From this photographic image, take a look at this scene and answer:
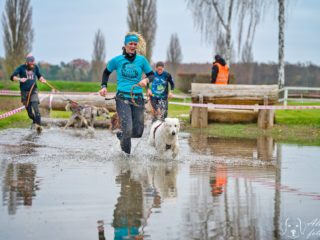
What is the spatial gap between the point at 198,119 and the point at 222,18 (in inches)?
592

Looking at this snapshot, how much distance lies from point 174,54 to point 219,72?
4057 cm

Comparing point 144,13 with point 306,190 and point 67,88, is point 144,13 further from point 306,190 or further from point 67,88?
point 306,190

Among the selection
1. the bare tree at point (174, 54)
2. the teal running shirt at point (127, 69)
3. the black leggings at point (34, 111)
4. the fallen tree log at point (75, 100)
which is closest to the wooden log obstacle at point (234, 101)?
the fallen tree log at point (75, 100)

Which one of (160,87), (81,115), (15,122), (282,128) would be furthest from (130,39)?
(15,122)

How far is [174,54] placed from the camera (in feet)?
202

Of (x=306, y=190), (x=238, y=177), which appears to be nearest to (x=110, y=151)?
(x=238, y=177)

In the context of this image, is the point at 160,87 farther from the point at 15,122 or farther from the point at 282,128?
the point at 15,122

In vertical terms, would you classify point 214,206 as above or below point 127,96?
below

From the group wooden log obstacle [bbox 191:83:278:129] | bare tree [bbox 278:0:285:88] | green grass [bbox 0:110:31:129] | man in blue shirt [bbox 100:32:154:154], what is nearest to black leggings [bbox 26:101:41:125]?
green grass [bbox 0:110:31:129]

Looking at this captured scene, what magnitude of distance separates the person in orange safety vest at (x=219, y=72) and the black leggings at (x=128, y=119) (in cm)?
1014

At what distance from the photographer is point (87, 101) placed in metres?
22.5

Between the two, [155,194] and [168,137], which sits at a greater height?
[168,137]

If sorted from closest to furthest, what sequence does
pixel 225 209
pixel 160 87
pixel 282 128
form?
pixel 225 209
pixel 160 87
pixel 282 128

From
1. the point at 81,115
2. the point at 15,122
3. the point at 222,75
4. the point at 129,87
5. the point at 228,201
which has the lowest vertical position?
the point at 228,201
